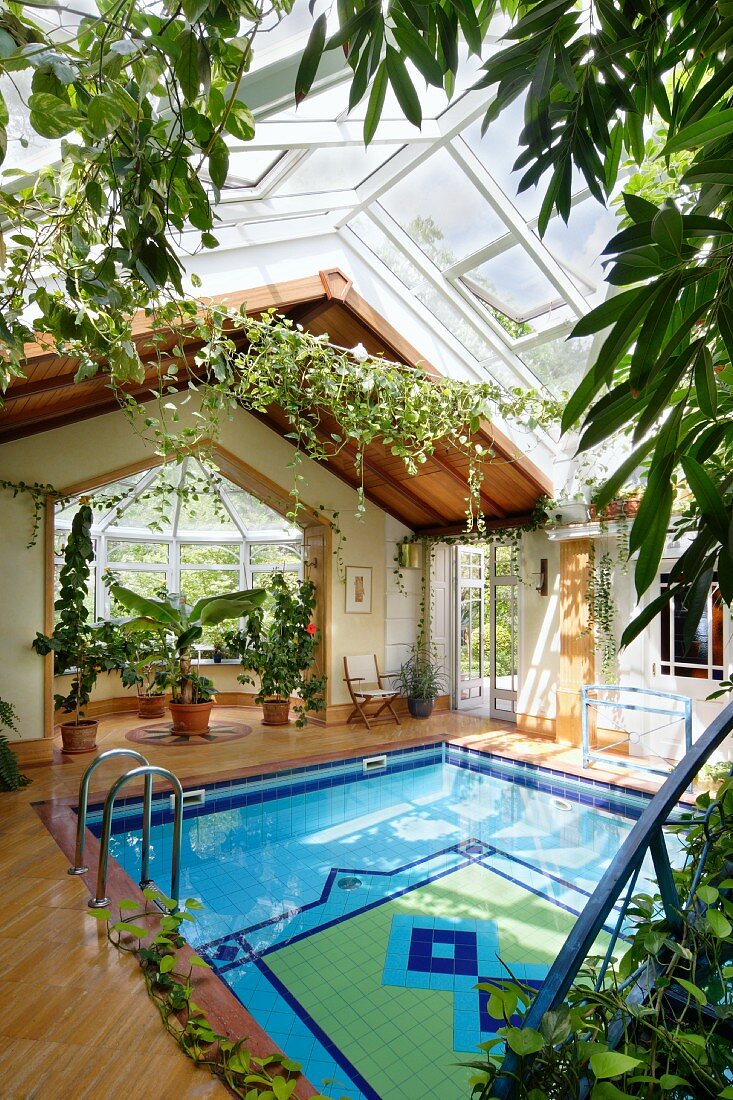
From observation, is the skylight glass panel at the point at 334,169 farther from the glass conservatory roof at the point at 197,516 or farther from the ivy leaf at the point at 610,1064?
the glass conservatory roof at the point at 197,516

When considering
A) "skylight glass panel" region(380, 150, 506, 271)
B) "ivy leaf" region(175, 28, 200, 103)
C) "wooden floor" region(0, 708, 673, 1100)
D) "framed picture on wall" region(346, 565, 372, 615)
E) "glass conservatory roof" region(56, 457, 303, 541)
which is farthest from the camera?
"glass conservatory roof" region(56, 457, 303, 541)

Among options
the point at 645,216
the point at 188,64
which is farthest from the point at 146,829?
the point at 645,216

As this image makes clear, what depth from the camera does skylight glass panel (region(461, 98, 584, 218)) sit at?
4.03 m

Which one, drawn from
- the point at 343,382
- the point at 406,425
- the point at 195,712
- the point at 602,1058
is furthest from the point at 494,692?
the point at 602,1058

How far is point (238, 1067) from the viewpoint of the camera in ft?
6.63

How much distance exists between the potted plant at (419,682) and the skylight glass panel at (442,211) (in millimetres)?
5341

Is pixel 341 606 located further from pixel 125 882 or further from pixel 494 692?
pixel 125 882

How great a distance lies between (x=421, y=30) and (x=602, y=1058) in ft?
4.65

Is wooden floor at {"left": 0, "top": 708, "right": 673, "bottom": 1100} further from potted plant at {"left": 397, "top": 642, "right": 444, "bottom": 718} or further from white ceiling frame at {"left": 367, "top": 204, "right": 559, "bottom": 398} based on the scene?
white ceiling frame at {"left": 367, "top": 204, "right": 559, "bottom": 398}

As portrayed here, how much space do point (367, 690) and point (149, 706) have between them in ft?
10.0

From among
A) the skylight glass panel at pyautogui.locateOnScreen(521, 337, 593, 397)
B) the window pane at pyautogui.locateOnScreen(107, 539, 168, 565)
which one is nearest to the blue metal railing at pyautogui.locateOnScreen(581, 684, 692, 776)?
the skylight glass panel at pyautogui.locateOnScreen(521, 337, 593, 397)

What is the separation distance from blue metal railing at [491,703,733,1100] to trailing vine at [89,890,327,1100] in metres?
1.32

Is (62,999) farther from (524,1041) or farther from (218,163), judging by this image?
(218,163)

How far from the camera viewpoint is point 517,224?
4.82m
